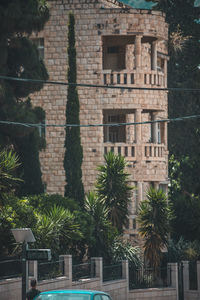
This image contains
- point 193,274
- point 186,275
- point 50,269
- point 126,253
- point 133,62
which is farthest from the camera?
point 133,62

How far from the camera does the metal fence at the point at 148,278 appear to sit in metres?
37.0

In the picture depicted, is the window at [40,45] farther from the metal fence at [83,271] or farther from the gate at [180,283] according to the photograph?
the metal fence at [83,271]

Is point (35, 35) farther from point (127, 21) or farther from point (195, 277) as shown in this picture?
point (195, 277)

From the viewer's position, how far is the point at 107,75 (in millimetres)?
41562

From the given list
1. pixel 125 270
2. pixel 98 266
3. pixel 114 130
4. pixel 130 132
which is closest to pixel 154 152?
pixel 114 130

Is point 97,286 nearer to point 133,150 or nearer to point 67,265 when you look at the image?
point 67,265

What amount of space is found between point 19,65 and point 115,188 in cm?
683

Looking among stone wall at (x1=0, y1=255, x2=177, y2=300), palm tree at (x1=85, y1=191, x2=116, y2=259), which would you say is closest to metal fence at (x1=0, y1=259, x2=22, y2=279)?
stone wall at (x1=0, y1=255, x2=177, y2=300)

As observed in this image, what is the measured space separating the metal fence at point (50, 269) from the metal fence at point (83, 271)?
0.94 m

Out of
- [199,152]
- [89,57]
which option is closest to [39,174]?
[89,57]

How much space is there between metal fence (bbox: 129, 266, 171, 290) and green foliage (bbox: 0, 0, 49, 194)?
5831 millimetres

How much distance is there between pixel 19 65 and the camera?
123ft

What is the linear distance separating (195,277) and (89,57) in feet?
38.5

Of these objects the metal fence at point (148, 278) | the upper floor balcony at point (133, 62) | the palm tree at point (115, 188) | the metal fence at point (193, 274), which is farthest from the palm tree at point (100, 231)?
the upper floor balcony at point (133, 62)
